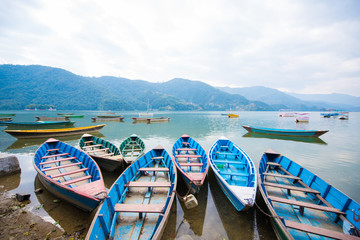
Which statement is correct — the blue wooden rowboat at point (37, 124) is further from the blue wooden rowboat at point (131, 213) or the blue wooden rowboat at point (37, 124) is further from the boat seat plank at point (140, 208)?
the boat seat plank at point (140, 208)

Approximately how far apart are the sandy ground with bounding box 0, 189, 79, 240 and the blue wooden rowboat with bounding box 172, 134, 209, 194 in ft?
14.1

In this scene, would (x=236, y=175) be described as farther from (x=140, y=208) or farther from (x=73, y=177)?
(x=73, y=177)

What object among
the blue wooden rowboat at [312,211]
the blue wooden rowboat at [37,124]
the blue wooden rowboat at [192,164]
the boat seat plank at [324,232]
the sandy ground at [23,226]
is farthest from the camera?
the blue wooden rowboat at [37,124]

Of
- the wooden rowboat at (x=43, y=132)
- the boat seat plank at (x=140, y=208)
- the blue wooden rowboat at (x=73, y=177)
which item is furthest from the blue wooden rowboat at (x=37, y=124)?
the boat seat plank at (x=140, y=208)

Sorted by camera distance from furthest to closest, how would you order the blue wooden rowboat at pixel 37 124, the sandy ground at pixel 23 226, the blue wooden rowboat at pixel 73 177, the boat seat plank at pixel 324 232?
1. the blue wooden rowboat at pixel 37 124
2. the blue wooden rowboat at pixel 73 177
3. the sandy ground at pixel 23 226
4. the boat seat plank at pixel 324 232

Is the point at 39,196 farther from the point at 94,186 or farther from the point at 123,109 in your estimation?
the point at 123,109

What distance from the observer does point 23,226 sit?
16.4ft

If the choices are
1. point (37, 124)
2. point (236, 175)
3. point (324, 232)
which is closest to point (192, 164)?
point (236, 175)

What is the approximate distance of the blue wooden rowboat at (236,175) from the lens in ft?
16.6

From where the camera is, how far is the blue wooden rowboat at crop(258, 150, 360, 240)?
4023 millimetres

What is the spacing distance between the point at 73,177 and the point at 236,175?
839cm

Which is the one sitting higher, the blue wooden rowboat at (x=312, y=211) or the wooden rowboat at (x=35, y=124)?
the blue wooden rowboat at (x=312, y=211)

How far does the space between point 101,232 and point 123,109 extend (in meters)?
159

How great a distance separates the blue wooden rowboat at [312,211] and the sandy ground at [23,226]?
257 inches
